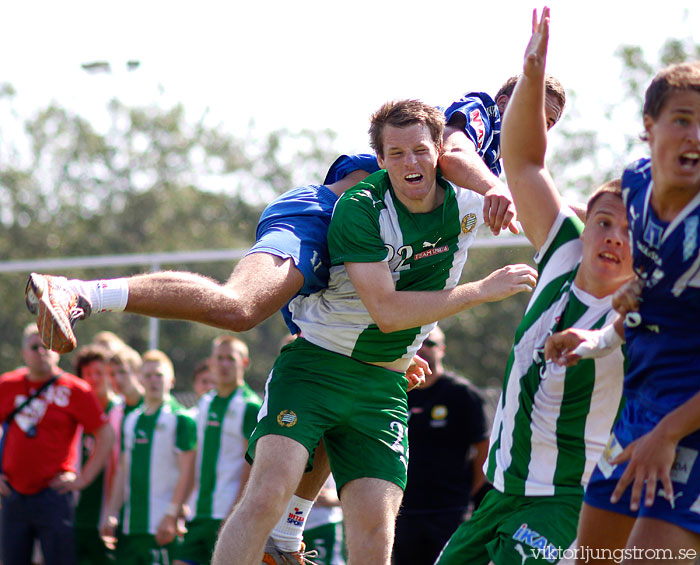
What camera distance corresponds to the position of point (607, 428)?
11.3 feet

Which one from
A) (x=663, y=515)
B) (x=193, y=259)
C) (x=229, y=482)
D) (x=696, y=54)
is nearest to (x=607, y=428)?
(x=663, y=515)

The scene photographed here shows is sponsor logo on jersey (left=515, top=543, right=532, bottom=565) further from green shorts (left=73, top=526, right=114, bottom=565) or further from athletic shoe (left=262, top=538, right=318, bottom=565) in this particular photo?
green shorts (left=73, top=526, right=114, bottom=565)

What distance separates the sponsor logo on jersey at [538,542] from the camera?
3318mm

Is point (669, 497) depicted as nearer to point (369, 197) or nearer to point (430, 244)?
point (430, 244)

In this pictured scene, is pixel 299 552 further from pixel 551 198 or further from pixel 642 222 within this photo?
pixel 642 222

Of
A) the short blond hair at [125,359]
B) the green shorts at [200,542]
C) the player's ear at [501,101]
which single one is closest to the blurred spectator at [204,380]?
the short blond hair at [125,359]

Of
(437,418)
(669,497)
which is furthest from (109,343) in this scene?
(669,497)

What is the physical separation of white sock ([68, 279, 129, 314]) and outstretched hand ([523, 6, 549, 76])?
1.80 meters

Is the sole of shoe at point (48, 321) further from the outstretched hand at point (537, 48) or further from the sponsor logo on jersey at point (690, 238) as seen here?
the sponsor logo on jersey at point (690, 238)

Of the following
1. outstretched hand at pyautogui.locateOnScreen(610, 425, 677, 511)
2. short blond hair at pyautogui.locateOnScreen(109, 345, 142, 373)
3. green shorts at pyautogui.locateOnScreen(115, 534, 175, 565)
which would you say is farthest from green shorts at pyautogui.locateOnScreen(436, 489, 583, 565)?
short blond hair at pyautogui.locateOnScreen(109, 345, 142, 373)

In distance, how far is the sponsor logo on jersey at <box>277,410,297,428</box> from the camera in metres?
4.50

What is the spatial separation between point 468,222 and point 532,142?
4.49 feet

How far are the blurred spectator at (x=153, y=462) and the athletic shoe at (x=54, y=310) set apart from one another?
4762mm

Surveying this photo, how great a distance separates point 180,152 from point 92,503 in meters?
39.6
